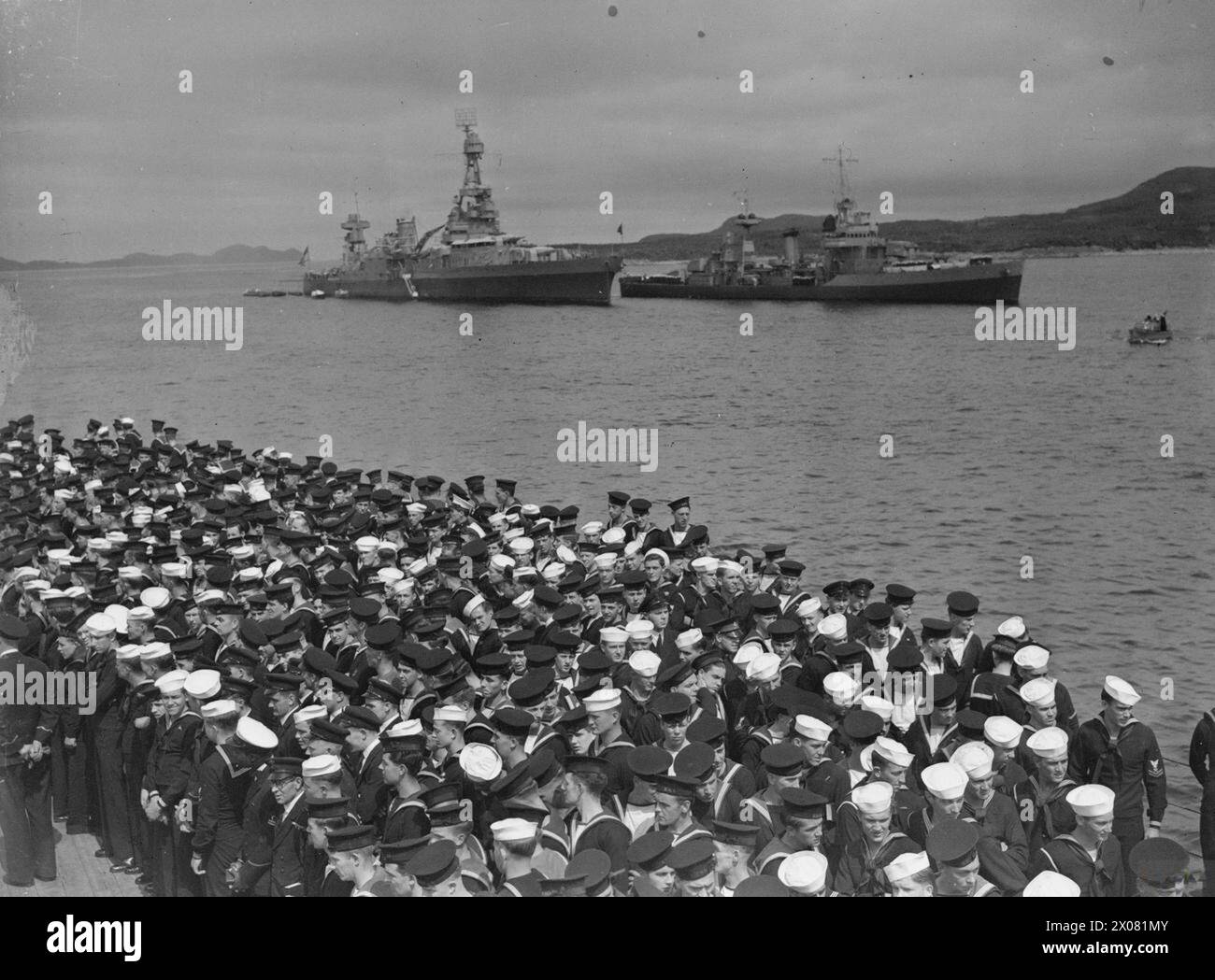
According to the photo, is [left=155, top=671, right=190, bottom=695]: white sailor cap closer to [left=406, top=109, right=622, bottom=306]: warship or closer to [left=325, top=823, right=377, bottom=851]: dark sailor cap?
[left=325, top=823, right=377, bottom=851]: dark sailor cap

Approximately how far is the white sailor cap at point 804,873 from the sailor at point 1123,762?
3.27 meters

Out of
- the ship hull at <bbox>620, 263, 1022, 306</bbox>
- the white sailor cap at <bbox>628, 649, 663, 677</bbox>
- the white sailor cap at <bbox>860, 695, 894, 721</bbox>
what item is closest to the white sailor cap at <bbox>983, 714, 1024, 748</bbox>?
the white sailor cap at <bbox>860, 695, 894, 721</bbox>

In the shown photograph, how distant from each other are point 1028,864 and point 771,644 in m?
3.42

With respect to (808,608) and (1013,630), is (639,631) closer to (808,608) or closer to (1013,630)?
(808,608)

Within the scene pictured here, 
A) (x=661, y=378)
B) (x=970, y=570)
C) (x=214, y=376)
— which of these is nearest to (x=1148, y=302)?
(x=661, y=378)

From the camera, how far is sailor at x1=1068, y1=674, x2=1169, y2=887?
734 cm

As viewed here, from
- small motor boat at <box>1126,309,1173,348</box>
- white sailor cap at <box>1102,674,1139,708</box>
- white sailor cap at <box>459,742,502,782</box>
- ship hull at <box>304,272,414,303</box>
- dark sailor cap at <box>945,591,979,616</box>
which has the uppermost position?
ship hull at <box>304,272,414,303</box>

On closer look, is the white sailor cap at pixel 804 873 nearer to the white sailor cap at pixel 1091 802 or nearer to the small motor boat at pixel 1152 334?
the white sailor cap at pixel 1091 802

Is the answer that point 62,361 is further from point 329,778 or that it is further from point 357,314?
point 329,778

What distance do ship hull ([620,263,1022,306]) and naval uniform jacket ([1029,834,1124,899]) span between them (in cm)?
7103

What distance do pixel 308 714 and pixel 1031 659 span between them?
569 cm

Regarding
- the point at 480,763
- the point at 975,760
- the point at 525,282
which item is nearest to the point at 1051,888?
the point at 975,760

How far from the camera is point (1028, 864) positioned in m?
5.83

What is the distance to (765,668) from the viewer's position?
789cm
